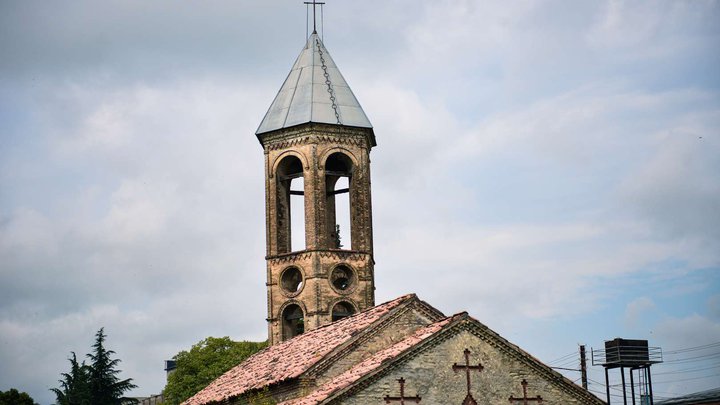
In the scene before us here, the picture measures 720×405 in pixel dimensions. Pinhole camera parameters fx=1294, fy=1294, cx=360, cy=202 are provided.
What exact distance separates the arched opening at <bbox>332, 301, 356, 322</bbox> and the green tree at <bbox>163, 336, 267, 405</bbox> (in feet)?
51.3

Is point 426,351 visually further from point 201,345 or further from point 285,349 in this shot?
point 201,345

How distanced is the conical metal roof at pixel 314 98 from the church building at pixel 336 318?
5 cm

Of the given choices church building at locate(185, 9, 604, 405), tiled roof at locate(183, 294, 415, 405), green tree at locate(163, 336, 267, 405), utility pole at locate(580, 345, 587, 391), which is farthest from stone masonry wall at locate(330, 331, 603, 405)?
green tree at locate(163, 336, 267, 405)

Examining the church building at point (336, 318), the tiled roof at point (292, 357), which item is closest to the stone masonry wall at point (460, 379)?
the church building at point (336, 318)

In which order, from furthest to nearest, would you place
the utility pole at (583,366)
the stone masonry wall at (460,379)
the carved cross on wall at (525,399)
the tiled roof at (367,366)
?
the utility pole at (583,366)
the carved cross on wall at (525,399)
the stone masonry wall at (460,379)
the tiled roof at (367,366)

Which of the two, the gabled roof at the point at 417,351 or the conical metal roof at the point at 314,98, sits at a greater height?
the conical metal roof at the point at 314,98

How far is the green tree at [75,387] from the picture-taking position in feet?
192

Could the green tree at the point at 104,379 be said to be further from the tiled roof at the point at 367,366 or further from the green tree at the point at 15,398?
the tiled roof at the point at 367,366

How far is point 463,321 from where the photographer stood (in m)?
28.0

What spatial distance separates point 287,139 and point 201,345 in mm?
19073

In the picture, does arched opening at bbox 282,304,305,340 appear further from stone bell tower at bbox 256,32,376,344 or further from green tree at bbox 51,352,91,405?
green tree at bbox 51,352,91,405

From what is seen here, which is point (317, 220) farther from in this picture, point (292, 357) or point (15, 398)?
point (15, 398)

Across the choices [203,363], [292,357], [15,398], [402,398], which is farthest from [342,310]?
[15,398]

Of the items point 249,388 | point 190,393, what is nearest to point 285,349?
point 249,388
